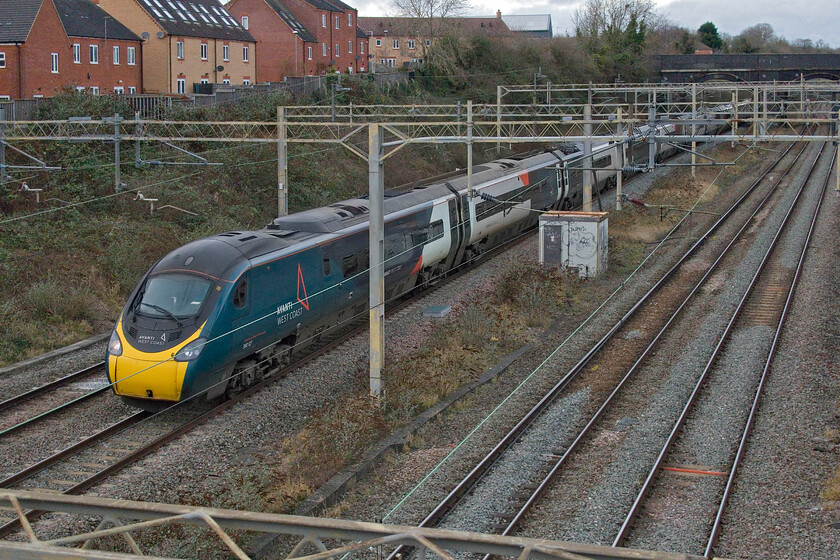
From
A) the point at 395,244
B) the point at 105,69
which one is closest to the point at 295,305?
the point at 395,244

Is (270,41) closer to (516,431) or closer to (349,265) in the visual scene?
(349,265)

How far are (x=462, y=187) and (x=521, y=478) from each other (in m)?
13.5

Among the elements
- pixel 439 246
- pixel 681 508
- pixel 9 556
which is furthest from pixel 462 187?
pixel 9 556

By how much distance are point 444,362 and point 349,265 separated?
9.29 ft

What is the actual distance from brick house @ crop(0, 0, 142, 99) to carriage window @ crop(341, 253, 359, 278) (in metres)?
21.1

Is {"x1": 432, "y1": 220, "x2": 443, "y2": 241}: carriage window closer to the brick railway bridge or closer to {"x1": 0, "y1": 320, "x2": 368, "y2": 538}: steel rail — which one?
{"x1": 0, "y1": 320, "x2": 368, "y2": 538}: steel rail

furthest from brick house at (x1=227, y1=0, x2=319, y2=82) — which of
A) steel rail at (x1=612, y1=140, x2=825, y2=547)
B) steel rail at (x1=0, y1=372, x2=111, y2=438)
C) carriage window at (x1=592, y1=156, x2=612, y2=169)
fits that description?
steel rail at (x1=0, y1=372, x2=111, y2=438)

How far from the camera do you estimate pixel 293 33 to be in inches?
2090

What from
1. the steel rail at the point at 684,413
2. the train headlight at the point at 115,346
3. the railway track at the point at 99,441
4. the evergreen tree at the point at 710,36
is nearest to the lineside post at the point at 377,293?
the railway track at the point at 99,441

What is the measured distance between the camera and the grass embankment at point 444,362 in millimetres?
12102

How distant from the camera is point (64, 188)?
90.0 ft

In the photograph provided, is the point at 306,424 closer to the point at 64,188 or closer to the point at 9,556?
the point at 9,556

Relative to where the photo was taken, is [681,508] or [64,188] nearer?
[681,508]

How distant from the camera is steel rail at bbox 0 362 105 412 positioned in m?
14.8
